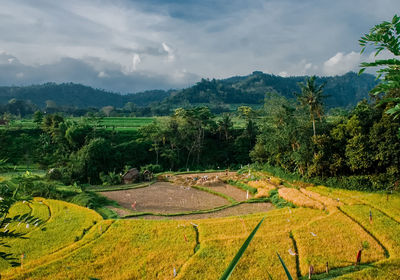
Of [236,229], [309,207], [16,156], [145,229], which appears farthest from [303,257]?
[16,156]

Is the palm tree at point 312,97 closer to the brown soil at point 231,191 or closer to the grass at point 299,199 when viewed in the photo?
the grass at point 299,199

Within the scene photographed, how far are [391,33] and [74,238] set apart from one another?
591 inches

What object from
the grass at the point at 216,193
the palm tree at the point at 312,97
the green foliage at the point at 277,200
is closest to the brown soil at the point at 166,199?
the grass at the point at 216,193

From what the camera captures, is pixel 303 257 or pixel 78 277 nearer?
pixel 78 277

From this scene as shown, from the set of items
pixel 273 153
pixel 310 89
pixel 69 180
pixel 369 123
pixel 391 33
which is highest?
pixel 310 89

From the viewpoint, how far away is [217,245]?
12.3 m

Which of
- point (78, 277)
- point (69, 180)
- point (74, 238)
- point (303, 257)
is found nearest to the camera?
point (78, 277)

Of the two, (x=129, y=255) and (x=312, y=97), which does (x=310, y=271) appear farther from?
(x=312, y=97)

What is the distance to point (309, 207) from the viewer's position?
17047 mm

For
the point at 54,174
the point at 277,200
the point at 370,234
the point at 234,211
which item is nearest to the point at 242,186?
the point at 277,200

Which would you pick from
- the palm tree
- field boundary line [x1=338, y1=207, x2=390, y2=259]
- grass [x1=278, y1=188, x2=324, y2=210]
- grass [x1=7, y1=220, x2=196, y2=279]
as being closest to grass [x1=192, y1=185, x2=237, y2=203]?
grass [x1=278, y1=188, x2=324, y2=210]

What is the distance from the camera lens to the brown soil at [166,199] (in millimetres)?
19938

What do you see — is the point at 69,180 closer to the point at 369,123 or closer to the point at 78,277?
the point at 78,277

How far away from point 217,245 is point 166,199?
10327 millimetres
